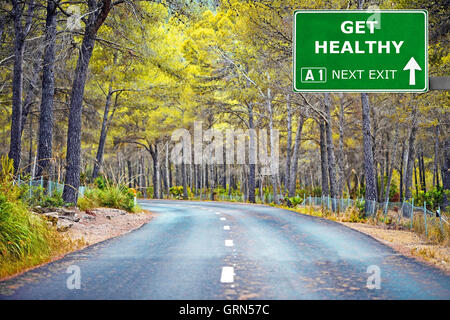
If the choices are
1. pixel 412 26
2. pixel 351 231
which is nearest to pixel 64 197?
pixel 351 231

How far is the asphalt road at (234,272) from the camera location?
6.49m

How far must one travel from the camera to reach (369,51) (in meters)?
12.2

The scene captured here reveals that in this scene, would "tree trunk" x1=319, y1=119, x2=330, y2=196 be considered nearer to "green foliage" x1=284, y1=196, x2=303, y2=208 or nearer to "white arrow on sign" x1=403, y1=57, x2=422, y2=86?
"green foliage" x1=284, y1=196, x2=303, y2=208

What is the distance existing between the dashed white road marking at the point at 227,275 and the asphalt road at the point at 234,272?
0.02m

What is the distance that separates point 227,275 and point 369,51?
23.4 ft

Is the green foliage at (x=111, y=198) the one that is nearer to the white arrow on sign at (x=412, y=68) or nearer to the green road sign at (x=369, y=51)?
the green road sign at (x=369, y=51)

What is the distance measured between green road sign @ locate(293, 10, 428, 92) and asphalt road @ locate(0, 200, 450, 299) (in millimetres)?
3892

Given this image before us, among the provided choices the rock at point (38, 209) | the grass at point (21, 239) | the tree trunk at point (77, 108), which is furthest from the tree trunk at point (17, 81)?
the grass at point (21, 239)

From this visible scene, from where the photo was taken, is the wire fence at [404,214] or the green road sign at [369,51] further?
the wire fence at [404,214]

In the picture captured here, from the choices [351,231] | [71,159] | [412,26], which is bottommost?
[351,231]

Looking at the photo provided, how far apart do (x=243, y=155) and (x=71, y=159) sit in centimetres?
3798

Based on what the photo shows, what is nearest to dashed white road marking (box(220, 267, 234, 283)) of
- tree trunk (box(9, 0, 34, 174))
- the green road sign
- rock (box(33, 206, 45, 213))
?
the green road sign

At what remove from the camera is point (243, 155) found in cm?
5556
